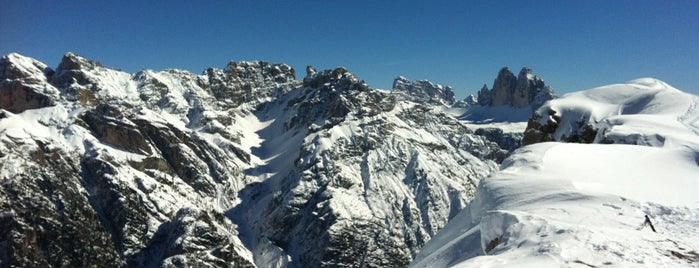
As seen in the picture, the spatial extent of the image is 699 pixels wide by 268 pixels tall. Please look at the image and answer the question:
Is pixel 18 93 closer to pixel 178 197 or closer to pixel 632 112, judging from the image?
pixel 178 197

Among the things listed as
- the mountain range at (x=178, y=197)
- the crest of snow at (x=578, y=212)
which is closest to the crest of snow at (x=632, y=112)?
the crest of snow at (x=578, y=212)

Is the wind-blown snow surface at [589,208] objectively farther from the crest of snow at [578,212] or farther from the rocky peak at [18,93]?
the rocky peak at [18,93]

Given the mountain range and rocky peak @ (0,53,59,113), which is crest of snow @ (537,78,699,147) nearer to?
the mountain range

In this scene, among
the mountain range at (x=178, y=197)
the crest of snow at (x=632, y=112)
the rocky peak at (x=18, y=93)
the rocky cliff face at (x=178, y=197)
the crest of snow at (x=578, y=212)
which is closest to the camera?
the crest of snow at (x=578, y=212)

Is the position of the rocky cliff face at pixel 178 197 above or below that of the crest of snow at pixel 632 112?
above

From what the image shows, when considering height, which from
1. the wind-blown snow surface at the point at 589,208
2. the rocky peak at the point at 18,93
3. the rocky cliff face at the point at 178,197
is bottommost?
the wind-blown snow surface at the point at 589,208

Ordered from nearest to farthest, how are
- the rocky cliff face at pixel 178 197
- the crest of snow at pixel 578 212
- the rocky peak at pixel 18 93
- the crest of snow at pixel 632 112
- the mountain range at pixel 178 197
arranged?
the crest of snow at pixel 578 212
the crest of snow at pixel 632 112
the mountain range at pixel 178 197
the rocky cliff face at pixel 178 197
the rocky peak at pixel 18 93

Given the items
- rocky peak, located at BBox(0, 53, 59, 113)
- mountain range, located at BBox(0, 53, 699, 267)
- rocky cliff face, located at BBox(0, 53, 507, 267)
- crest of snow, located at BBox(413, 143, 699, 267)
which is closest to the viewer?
crest of snow, located at BBox(413, 143, 699, 267)

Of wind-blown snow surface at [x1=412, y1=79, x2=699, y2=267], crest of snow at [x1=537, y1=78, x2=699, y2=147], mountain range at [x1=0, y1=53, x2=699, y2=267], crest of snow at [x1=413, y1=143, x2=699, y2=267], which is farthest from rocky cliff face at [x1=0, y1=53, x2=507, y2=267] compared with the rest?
crest of snow at [x1=413, y1=143, x2=699, y2=267]

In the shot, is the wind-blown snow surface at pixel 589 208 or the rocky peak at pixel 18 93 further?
the rocky peak at pixel 18 93
